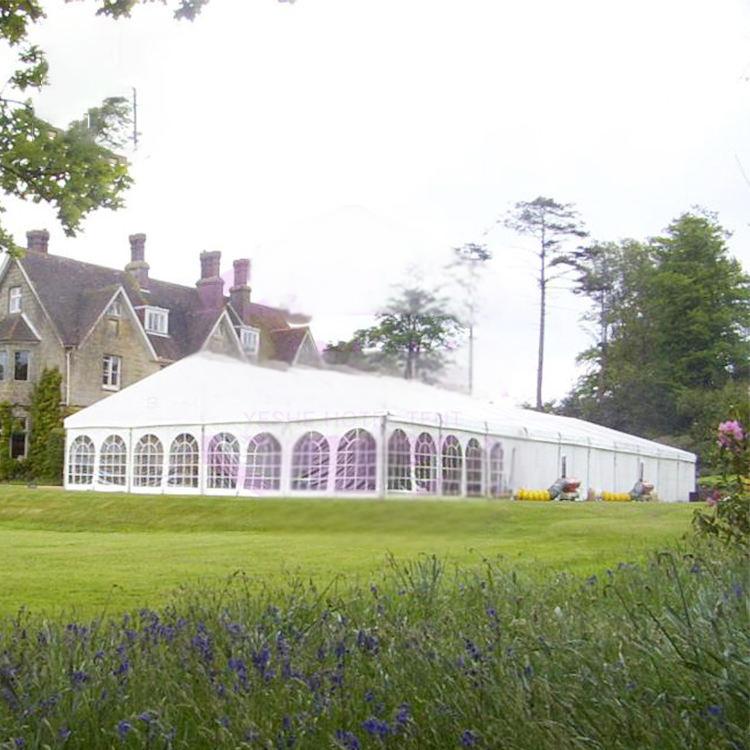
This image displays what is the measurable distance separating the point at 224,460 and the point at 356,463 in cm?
42

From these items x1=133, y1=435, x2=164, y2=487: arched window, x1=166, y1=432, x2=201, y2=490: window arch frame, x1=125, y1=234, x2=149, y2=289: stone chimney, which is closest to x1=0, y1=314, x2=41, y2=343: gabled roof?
x1=125, y1=234, x2=149, y2=289: stone chimney

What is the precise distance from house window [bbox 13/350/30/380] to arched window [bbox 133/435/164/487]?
48 cm

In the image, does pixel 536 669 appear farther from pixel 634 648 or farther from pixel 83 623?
pixel 83 623

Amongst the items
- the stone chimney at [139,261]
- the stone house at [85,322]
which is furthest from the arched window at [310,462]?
the stone chimney at [139,261]

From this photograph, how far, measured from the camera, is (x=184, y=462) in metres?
2.01

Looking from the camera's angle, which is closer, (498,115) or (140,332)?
(498,115)

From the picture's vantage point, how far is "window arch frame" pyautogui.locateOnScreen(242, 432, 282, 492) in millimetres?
1686

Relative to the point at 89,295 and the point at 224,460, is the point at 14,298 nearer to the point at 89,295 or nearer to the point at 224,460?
the point at 89,295

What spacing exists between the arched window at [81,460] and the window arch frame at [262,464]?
639 mm

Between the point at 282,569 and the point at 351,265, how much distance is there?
144cm

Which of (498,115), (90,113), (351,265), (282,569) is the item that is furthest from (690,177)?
(90,113)

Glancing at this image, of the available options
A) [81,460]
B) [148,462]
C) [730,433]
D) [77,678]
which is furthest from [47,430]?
[730,433]

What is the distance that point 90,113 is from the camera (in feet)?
9.70

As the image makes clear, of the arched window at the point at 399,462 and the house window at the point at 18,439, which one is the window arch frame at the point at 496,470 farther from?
the house window at the point at 18,439
